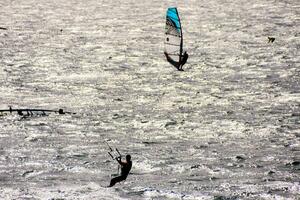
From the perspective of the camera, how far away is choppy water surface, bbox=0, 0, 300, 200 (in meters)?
29.0

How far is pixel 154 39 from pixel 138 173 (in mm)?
70631

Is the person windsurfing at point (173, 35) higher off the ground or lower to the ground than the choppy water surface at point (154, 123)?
higher

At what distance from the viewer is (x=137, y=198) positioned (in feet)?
88.9

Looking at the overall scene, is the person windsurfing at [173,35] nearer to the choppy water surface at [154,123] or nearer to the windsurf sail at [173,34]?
the windsurf sail at [173,34]

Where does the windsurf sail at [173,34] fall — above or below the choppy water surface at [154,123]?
above

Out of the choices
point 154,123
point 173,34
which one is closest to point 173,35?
point 173,34

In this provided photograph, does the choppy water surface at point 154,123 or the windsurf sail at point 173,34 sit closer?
the choppy water surface at point 154,123

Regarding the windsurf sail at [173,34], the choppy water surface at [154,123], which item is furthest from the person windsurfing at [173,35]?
the choppy water surface at [154,123]

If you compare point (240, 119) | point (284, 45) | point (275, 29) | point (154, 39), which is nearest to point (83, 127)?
point (240, 119)

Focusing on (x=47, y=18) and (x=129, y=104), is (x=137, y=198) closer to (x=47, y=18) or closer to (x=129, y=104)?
(x=129, y=104)

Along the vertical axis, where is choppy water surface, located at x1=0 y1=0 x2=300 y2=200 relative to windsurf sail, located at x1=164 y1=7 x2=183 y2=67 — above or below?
below

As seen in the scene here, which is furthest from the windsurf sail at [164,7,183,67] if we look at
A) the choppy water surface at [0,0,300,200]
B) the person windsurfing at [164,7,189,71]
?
the choppy water surface at [0,0,300,200]

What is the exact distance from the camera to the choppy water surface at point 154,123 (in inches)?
1143

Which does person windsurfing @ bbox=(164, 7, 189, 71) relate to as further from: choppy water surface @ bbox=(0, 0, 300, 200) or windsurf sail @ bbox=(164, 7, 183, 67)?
choppy water surface @ bbox=(0, 0, 300, 200)
